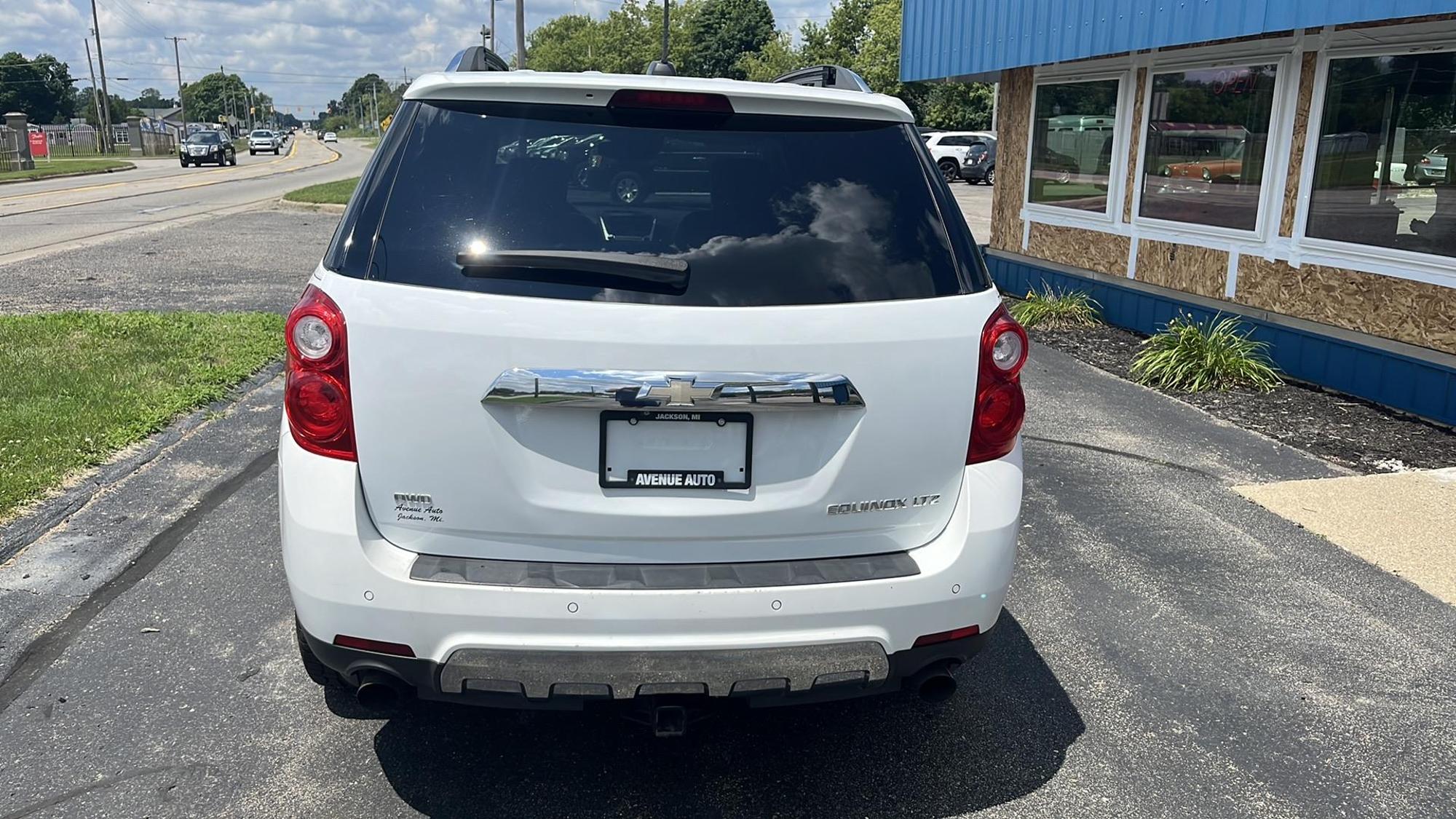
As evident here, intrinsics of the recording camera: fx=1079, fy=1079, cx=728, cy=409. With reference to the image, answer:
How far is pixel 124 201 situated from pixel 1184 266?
925 inches

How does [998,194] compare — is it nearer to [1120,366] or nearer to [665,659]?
[1120,366]

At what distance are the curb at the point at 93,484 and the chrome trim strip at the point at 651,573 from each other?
119 inches

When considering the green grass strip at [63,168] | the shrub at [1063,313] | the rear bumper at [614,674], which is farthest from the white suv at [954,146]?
the rear bumper at [614,674]

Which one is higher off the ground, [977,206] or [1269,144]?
[1269,144]

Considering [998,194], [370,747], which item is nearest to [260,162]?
[998,194]

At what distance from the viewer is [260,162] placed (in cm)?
5381

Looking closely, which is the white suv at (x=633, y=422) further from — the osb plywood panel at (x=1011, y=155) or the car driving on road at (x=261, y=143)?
the car driving on road at (x=261, y=143)

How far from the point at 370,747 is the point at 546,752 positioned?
53 centimetres

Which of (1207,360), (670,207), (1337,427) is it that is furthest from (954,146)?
(670,207)

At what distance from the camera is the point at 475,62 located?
344 centimetres

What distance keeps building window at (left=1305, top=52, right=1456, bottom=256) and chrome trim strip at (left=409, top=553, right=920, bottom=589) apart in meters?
6.54

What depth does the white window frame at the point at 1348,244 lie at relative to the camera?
7211 millimetres

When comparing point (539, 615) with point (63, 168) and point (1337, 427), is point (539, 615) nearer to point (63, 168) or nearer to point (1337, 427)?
point (1337, 427)

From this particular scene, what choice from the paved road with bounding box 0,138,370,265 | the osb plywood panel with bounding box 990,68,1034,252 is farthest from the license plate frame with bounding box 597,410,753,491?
the paved road with bounding box 0,138,370,265
